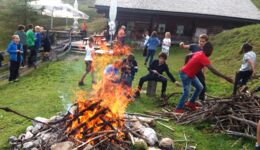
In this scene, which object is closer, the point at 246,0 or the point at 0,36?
the point at 0,36

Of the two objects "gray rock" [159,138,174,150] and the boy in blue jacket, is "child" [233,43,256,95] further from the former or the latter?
the boy in blue jacket

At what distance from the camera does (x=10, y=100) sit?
36.4 feet

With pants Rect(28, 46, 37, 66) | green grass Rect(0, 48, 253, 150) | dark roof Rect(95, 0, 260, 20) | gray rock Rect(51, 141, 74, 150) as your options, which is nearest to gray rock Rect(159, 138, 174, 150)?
green grass Rect(0, 48, 253, 150)

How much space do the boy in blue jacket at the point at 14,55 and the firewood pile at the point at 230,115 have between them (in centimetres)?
657

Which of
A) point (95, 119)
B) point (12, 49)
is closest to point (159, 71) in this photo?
point (95, 119)

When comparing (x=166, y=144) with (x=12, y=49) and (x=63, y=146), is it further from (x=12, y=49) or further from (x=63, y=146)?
(x=12, y=49)

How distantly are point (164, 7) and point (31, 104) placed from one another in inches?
758

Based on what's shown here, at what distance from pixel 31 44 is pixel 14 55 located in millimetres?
2203

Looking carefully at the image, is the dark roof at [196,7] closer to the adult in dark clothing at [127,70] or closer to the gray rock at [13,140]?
the adult in dark clothing at [127,70]

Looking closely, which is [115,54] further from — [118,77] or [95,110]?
[95,110]

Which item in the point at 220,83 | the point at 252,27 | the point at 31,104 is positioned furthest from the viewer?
the point at 252,27

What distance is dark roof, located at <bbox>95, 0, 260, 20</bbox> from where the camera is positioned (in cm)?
2730

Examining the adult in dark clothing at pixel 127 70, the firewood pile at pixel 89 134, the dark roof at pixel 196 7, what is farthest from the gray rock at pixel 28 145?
the dark roof at pixel 196 7

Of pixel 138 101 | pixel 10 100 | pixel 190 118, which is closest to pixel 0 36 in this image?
pixel 10 100
